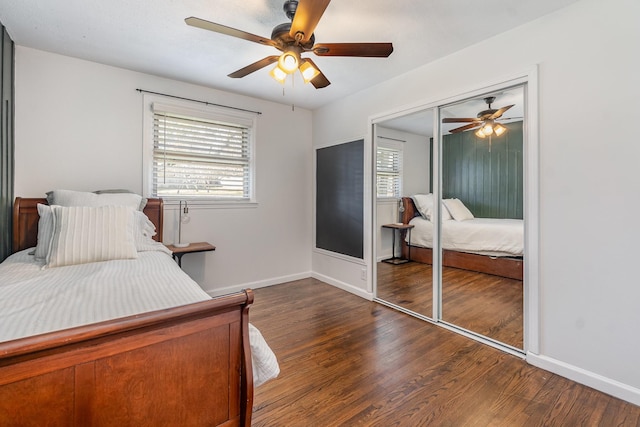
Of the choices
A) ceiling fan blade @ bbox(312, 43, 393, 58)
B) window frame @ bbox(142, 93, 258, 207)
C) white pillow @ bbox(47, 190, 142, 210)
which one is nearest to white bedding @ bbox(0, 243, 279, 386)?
white pillow @ bbox(47, 190, 142, 210)

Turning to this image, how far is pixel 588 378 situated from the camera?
1.82 m

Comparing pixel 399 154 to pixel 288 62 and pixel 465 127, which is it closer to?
pixel 465 127

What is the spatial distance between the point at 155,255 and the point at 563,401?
2.85m

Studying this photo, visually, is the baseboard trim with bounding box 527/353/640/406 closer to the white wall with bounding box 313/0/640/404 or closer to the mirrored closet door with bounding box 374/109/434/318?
the white wall with bounding box 313/0/640/404

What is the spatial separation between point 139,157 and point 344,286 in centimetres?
276

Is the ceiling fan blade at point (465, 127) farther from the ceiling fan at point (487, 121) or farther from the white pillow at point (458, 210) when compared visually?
the white pillow at point (458, 210)

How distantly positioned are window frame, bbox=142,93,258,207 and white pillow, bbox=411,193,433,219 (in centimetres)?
200

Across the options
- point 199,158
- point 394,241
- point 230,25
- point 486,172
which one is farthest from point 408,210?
point 199,158

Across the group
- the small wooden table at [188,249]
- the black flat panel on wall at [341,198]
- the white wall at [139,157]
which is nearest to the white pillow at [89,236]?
the small wooden table at [188,249]

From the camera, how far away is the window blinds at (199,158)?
10.4ft

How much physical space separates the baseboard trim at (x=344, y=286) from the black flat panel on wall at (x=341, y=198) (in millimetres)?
397

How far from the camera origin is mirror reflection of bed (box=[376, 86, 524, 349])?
2279 millimetres

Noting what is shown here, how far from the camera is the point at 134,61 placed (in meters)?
2.74

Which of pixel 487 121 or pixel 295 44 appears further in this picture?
pixel 487 121
